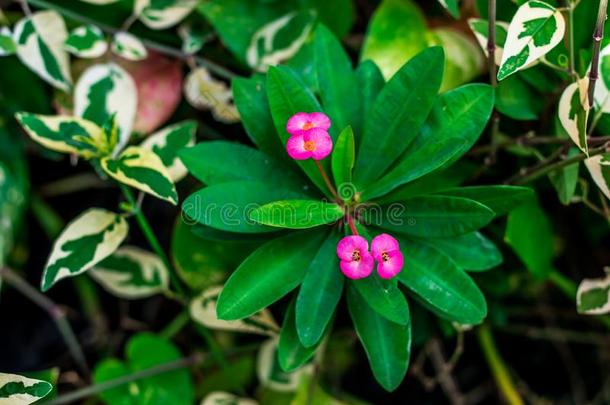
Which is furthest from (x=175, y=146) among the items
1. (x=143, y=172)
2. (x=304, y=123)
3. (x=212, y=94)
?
(x=304, y=123)

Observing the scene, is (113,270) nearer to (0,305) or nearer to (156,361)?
(156,361)

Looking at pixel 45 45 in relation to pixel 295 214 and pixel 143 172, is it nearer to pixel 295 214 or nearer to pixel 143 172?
pixel 143 172

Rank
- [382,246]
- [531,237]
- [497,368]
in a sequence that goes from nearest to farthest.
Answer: [382,246] < [531,237] < [497,368]

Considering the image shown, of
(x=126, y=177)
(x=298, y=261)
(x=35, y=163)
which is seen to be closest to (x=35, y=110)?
(x=35, y=163)

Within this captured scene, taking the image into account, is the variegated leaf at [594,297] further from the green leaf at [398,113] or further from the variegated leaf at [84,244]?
the variegated leaf at [84,244]

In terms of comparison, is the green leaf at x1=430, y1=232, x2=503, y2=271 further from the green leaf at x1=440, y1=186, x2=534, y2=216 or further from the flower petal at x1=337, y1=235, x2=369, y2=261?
the flower petal at x1=337, y1=235, x2=369, y2=261

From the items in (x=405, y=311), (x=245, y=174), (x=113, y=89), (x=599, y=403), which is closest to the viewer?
(x=405, y=311)

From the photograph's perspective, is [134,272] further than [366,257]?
Yes
